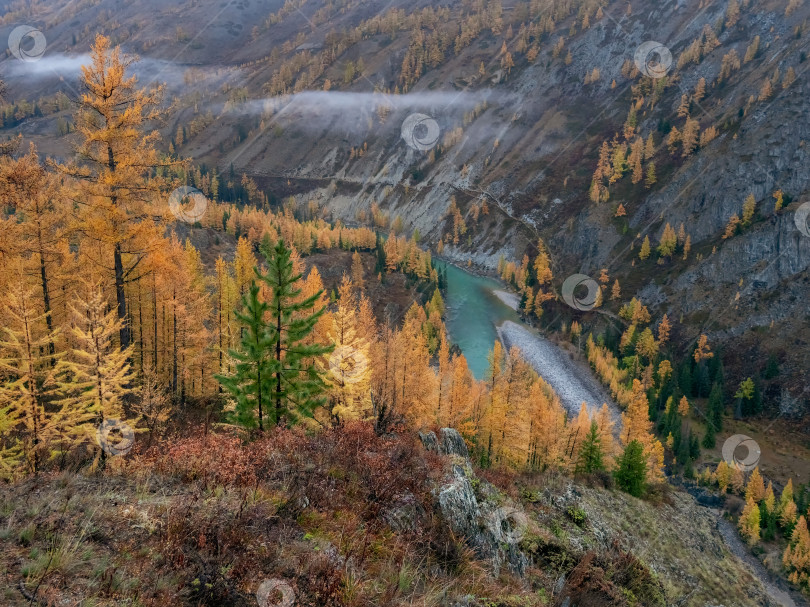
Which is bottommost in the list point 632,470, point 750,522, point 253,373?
point 750,522

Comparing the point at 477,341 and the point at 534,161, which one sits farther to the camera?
the point at 534,161

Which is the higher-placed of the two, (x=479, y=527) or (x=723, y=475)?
(x=479, y=527)

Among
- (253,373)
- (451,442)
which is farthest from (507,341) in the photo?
(253,373)

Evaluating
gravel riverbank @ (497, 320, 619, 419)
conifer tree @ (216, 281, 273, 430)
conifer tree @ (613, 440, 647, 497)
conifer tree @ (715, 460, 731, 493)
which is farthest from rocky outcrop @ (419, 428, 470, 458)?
conifer tree @ (715, 460, 731, 493)

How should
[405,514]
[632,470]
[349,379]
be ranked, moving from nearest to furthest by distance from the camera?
1. [405,514]
2. [349,379]
3. [632,470]

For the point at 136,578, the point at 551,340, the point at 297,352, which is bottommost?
the point at 551,340

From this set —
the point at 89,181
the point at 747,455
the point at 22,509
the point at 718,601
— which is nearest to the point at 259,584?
the point at 22,509

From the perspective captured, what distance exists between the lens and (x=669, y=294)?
120500 mm

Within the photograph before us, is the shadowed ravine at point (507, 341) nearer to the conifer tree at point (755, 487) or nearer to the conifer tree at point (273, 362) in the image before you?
the conifer tree at point (755, 487)

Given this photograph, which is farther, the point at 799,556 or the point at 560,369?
the point at 560,369

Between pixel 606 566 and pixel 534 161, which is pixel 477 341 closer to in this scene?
pixel 606 566

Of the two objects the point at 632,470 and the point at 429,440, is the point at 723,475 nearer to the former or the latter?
the point at 632,470

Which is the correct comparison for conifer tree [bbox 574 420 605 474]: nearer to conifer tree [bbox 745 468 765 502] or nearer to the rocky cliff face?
the rocky cliff face

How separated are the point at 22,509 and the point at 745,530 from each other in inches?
4190
